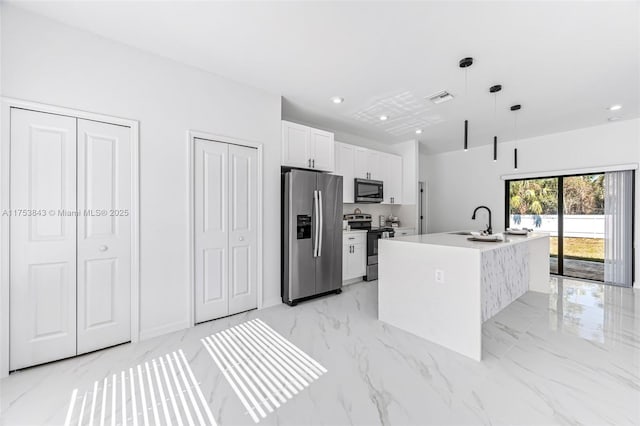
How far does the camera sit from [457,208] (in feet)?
20.6

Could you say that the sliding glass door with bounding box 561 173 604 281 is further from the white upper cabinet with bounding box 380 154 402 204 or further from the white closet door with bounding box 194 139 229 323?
the white closet door with bounding box 194 139 229 323

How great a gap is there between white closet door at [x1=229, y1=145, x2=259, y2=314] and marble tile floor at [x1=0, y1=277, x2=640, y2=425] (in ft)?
0.87

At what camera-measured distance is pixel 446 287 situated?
7.92ft

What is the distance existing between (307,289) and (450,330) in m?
1.76

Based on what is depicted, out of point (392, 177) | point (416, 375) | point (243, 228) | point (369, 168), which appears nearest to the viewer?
point (416, 375)

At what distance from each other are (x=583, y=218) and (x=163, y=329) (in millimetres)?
6624

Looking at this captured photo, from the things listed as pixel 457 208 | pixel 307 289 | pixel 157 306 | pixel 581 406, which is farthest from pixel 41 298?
pixel 457 208

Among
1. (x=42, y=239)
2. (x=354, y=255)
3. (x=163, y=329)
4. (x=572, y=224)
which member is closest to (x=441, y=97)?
(x=354, y=255)

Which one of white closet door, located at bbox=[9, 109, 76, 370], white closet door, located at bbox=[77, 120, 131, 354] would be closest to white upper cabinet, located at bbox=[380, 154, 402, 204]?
white closet door, located at bbox=[77, 120, 131, 354]

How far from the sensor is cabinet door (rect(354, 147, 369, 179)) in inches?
190

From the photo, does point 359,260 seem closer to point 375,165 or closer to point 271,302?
point 271,302

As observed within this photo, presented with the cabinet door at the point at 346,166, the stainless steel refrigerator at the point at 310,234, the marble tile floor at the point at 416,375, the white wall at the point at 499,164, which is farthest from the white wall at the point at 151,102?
the white wall at the point at 499,164

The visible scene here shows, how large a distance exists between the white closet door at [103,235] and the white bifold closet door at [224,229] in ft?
2.02

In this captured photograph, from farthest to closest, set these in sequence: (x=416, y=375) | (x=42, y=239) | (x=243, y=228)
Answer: (x=243, y=228)
(x=42, y=239)
(x=416, y=375)
